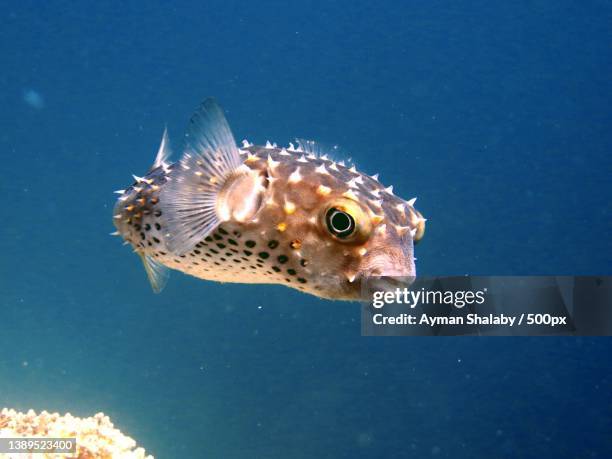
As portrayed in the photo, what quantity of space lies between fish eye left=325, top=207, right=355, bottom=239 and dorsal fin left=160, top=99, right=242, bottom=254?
0.40 meters

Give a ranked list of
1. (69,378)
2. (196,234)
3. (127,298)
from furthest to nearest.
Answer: (127,298) → (69,378) → (196,234)

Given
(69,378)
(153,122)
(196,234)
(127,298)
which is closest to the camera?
(196,234)

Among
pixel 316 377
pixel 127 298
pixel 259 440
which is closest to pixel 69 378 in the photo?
pixel 127 298

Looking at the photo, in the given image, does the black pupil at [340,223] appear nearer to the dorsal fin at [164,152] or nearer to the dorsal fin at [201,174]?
the dorsal fin at [201,174]

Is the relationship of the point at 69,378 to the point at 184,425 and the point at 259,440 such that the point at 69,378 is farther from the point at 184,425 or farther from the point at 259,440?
the point at 259,440

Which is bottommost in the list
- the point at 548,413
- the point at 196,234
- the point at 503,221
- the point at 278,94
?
the point at 196,234

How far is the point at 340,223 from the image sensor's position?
159 centimetres

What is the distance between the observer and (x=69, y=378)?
287 inches

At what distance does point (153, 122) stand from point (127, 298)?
2.90 meters

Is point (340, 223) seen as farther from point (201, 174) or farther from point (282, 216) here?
point (201, 174)

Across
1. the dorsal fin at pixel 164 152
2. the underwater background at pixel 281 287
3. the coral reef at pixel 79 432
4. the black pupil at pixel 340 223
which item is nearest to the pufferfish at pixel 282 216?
the black pupil at pixel 340 223

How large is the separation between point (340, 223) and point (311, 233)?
0.11 meters

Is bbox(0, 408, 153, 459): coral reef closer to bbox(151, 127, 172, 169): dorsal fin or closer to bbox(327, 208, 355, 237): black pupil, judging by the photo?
bbox(151, 127, 172, 169): dorsal fin

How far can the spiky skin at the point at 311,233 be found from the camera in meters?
1.60
